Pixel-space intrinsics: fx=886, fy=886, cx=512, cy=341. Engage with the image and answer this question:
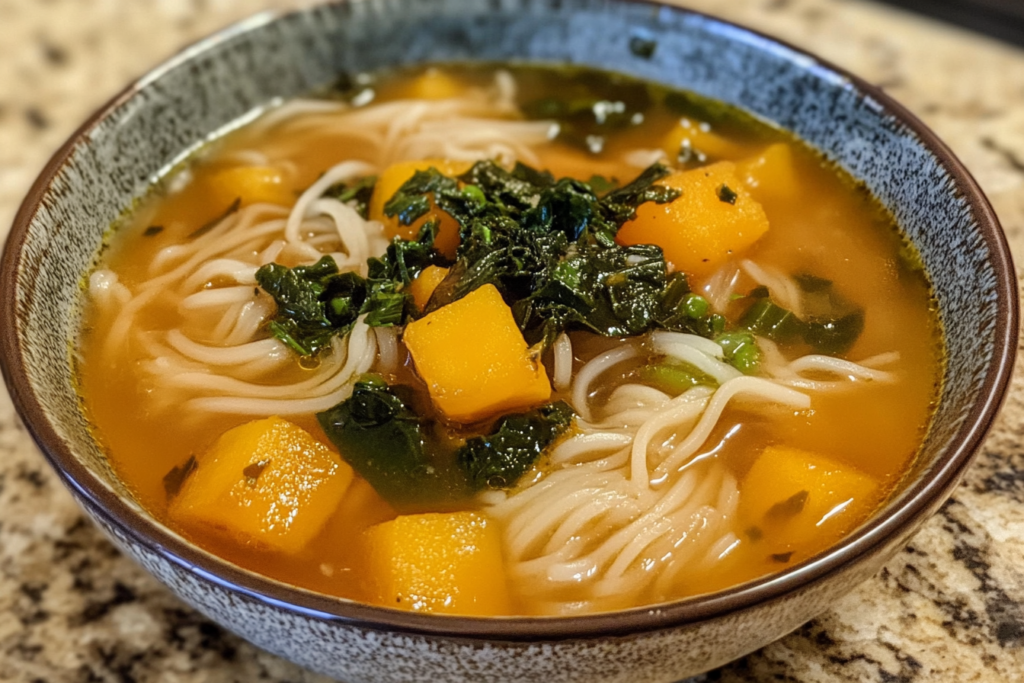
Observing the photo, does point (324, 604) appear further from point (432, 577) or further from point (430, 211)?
point (430, 211)

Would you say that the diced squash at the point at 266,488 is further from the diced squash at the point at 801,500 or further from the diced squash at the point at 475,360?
the diced squash at the point at 801,500

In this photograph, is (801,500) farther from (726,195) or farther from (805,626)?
(726,195)

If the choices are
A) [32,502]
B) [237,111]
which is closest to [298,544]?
[32,502]

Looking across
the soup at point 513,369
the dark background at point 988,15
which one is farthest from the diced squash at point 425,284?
the dark background at point 988,15

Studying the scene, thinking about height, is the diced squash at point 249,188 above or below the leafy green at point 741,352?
above

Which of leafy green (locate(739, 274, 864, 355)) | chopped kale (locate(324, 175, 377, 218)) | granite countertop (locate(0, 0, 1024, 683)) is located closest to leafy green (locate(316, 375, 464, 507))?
granite countertop (locate(0, 0, 1024, 683))
